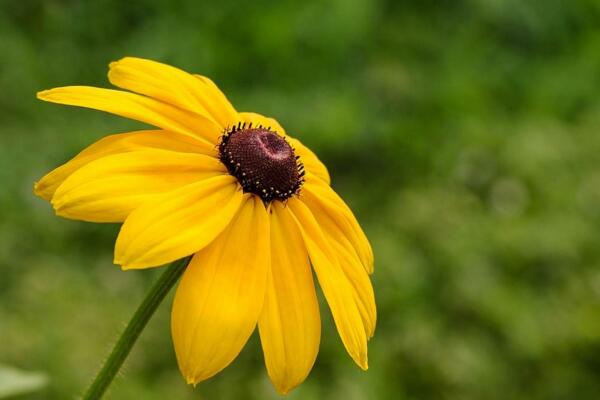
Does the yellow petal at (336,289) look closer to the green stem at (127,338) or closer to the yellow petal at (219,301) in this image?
the yellow petal at (219,301)

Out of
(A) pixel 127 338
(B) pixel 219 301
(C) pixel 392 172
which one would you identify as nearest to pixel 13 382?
(A) pixel 127 338

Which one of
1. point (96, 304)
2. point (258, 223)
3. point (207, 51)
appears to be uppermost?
point (258, 223)

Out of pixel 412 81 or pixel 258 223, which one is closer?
pixel 258 223

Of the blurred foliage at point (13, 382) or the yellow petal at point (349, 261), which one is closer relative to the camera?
the yellow petal at point (349, 261)

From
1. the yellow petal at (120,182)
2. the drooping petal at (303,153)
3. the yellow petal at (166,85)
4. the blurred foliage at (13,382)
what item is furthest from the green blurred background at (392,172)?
the yellow petal at (120,182)

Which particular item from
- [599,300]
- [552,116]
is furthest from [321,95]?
[599,300]

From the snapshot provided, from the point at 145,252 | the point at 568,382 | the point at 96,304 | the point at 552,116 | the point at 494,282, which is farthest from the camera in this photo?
the point at 552,116

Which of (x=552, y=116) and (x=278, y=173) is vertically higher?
(x=278, y=173)

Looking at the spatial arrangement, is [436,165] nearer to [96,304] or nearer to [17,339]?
[96,304]
